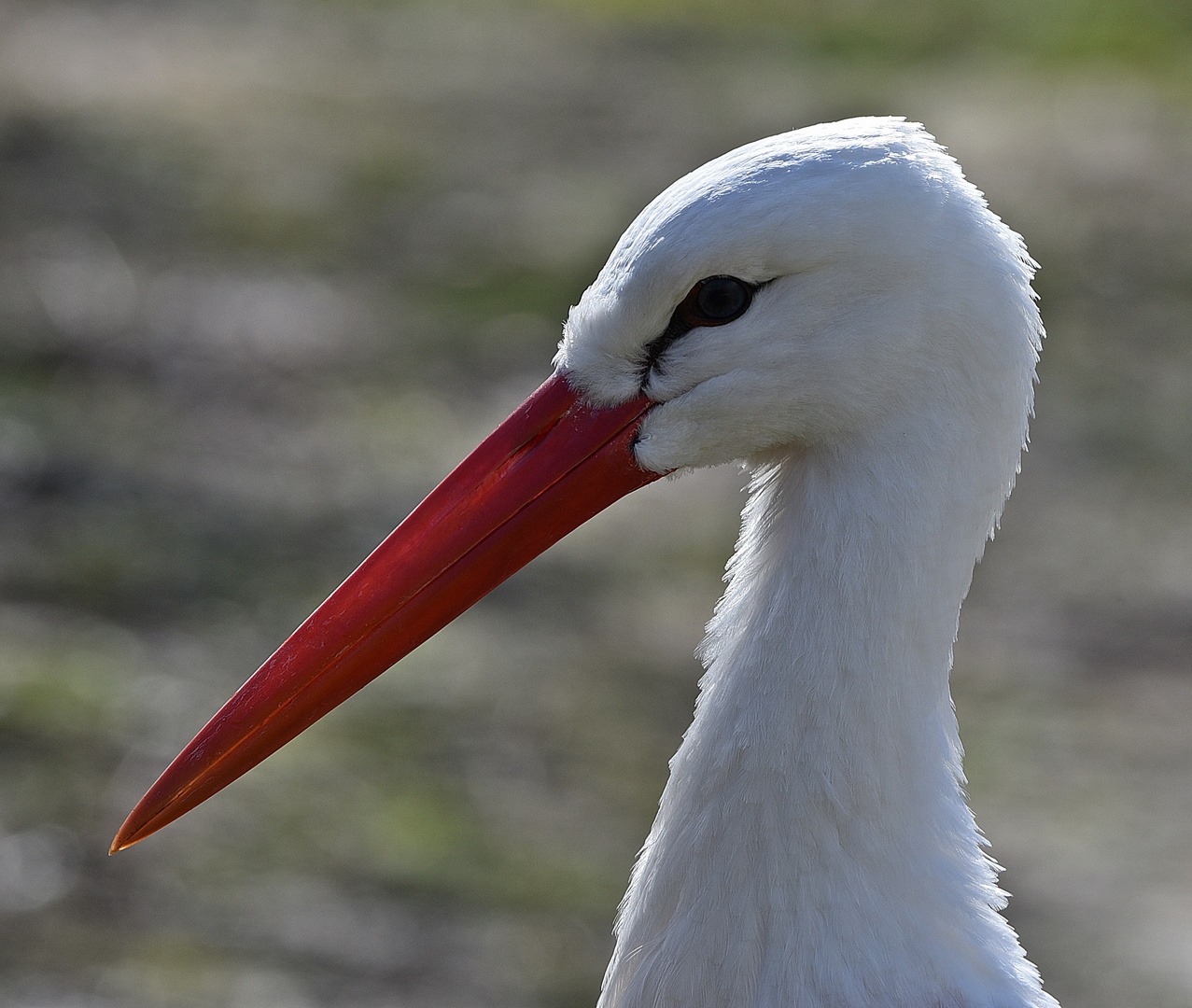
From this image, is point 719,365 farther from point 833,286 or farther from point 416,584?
point 416,584

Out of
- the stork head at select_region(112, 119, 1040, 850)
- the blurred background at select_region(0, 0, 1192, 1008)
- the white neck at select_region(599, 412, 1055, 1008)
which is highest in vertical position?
the blurred background at select_region(0, 0, 1192, 1008)

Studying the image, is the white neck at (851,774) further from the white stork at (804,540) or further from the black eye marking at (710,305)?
the black eye marking at (710,305)

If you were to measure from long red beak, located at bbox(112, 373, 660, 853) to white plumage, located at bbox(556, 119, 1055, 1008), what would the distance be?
111 millimetres

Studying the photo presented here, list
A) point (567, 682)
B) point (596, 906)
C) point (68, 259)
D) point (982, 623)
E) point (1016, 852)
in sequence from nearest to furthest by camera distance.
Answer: point (596, 906)
point (1016, 852)
point (567, 682)
point (982, 623)
point (68, 259)

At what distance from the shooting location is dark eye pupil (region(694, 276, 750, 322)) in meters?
1.91

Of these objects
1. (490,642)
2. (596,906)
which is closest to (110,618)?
(490,642)

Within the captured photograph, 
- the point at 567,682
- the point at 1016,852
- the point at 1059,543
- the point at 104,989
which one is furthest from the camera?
the point at 1059,543

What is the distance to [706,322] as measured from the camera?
1.96 meters

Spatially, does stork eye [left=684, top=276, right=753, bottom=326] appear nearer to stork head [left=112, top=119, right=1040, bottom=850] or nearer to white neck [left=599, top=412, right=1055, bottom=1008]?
stork head [left=112, top=119, right=1040, bottom=850]

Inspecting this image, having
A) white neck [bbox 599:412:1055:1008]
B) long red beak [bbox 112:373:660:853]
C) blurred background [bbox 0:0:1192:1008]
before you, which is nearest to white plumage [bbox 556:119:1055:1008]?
white neck [bbox 599:412:1055:1008]

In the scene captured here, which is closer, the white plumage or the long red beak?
the white plumage

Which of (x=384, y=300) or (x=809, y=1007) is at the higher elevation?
(x=384, y=300)

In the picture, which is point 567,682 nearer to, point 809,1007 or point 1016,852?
point 1016,852

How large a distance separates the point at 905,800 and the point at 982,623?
3216mm
